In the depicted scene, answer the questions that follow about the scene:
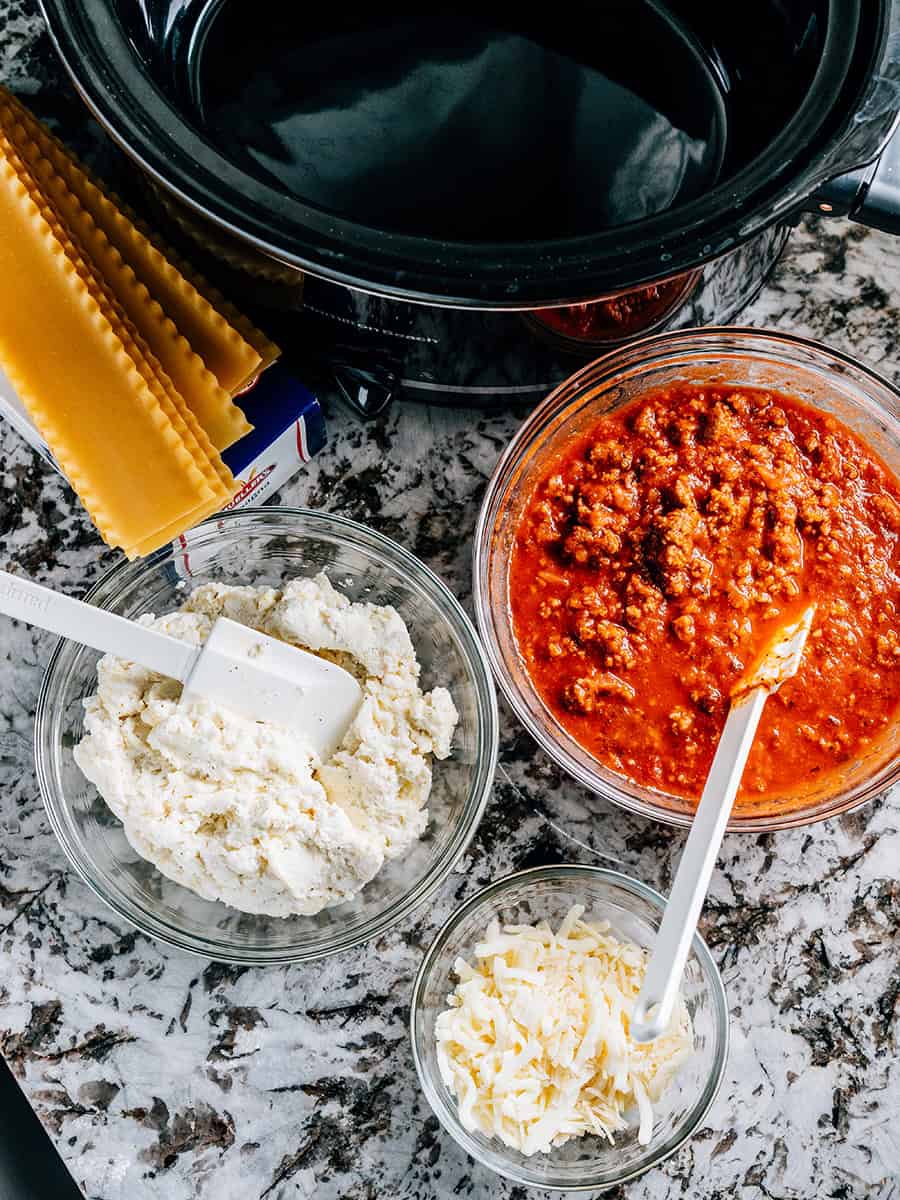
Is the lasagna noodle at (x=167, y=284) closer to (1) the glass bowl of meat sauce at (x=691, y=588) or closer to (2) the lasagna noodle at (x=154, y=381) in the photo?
(2) the lasagna noodle at (x=154, y=381)

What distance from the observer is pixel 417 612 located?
167 cm

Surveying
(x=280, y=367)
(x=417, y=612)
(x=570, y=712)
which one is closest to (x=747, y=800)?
(x=570, y=712)

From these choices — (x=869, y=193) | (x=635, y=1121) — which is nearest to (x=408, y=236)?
(x=869, y=193)

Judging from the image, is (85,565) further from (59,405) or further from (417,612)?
(417,612)

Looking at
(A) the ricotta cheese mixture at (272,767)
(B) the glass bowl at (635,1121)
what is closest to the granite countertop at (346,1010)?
(B) the glass bowl at (635,1121)

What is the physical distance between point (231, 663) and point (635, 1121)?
0.84 meters

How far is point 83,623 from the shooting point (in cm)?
138

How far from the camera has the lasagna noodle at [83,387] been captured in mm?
1388

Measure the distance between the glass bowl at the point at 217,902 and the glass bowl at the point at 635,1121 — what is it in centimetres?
10

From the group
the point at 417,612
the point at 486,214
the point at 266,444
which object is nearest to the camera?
the point at 486,214

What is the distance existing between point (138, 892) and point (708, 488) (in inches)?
39.0

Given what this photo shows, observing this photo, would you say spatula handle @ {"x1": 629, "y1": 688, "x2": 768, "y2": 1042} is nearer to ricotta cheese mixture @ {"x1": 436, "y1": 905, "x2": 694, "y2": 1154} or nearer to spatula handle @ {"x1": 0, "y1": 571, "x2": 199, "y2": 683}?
ricotta cheese mixture @ {"x1": 436, "y1": 905, "x2": 694, "y2": 1154}

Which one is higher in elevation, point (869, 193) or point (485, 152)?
point (485, 152)

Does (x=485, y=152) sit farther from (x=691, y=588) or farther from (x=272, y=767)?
(x=272, y=767)
